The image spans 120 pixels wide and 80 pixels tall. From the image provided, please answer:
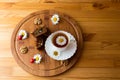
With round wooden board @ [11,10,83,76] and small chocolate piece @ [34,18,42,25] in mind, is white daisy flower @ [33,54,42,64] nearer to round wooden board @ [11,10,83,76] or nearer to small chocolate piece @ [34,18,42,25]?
round wooden board @ [11,10,83,76]

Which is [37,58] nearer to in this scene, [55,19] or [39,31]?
[39,31]

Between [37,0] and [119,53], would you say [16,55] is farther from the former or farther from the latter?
[119,53]

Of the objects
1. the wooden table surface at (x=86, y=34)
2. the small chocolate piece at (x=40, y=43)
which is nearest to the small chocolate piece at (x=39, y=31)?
the small chocolate piece at (x=40, y=43)

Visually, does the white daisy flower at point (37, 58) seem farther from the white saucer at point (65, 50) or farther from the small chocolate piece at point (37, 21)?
the small chocolate piece at point (37, 21)

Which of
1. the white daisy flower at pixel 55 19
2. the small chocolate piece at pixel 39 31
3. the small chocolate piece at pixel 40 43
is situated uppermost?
the white daisy flower at pixel 55 19

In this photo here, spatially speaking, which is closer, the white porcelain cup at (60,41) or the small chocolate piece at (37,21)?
the white porcelain cup at (60,41)

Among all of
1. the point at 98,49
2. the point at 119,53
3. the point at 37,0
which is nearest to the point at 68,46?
the point at 98,49

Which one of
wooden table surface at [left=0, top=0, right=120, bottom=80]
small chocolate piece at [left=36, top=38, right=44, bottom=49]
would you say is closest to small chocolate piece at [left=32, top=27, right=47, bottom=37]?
small chocolate piece at [left=36, top=38, right=44, bottom=49]

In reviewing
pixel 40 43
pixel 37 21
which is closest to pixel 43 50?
pixel 40 43
